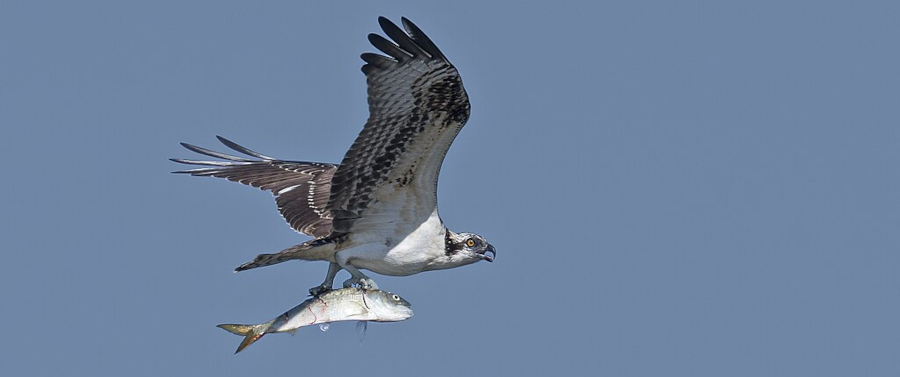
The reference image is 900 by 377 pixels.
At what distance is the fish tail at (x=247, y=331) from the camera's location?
14.0 m

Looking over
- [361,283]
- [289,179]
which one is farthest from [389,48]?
[289,179]

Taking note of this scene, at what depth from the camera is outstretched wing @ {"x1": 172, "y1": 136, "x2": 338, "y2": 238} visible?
16.5 metres

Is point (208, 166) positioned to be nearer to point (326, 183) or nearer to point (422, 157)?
point (326, 183)

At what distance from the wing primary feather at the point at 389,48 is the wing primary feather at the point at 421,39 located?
0.18 m

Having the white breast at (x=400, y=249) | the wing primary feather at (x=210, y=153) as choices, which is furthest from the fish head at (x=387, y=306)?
the wing primary feather at (x=210, y=153)

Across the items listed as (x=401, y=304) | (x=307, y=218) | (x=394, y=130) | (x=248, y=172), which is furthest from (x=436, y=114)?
(x=248, y=172)

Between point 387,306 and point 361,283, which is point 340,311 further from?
point 361,283

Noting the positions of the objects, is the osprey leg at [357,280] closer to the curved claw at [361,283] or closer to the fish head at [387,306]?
the curved claw at [361,283]

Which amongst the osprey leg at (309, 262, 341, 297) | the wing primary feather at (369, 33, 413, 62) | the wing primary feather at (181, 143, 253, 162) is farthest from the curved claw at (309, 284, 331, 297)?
the wing primary feather at (181, 143, 253, 162)

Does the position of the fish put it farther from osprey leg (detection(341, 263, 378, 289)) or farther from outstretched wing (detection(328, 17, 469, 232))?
outstretched wing (detection(328, 17, 469, 232))

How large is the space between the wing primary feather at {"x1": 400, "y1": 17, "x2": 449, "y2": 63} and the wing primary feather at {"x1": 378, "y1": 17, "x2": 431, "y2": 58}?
4 centimetres

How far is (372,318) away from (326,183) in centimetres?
366

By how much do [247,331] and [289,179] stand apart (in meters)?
4.01

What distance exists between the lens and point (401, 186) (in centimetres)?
1463
